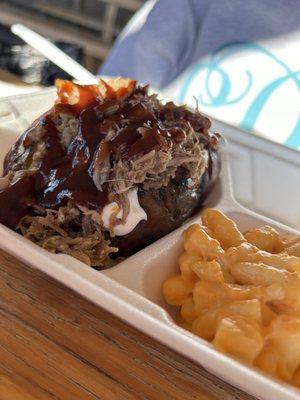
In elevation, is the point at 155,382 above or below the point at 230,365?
Answer: below

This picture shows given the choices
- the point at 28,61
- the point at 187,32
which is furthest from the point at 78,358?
the point at 28,61

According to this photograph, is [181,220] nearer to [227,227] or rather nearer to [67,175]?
[227,227]

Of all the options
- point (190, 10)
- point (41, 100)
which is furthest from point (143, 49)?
point (41, 100)

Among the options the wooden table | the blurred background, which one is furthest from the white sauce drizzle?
the blurred background

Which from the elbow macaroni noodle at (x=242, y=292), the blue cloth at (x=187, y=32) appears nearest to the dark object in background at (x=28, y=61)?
the blue cloth at (x=187, y=32)

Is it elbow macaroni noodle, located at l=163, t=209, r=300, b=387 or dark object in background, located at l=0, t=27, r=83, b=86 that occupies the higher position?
elbow macaroni noodle, located at l=163, t=209, r=300, b=387

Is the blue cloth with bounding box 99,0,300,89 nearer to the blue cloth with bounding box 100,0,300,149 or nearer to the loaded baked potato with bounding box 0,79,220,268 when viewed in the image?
the blue cloth with bounding box 100,0,300,149

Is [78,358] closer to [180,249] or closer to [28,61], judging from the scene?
[180,249]

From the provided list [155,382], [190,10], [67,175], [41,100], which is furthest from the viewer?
[190,10]
